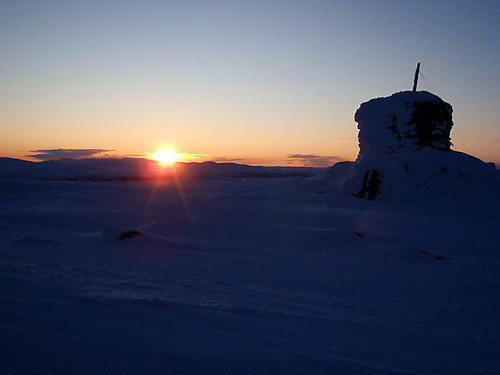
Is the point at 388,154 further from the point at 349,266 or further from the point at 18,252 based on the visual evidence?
the point at 18,252

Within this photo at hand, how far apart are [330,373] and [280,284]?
172 centimetres

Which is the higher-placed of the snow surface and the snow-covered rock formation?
the snow-covered rock formation

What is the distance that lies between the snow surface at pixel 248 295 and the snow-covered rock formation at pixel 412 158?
278 centimetres

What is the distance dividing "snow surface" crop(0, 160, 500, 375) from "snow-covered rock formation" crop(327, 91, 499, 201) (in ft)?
9.11

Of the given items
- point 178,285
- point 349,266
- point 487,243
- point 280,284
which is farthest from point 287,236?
point 487,243

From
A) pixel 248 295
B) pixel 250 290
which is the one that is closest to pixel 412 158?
pixel 250 290

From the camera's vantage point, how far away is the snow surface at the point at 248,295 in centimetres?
210

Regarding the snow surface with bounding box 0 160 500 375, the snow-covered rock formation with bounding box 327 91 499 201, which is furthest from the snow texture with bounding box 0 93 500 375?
the snow-covered rock formation with bounding box 327 91 499 201

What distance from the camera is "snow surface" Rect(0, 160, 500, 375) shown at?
6.89 feet

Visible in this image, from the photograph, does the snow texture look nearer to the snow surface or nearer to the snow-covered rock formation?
the snow surface

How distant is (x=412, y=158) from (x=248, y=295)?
29.9 feet

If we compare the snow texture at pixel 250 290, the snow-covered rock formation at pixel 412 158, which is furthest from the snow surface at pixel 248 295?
the snow-covered rock formation at pixel 412 158

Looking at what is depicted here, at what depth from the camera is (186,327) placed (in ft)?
8.03

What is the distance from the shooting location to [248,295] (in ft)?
10.8
